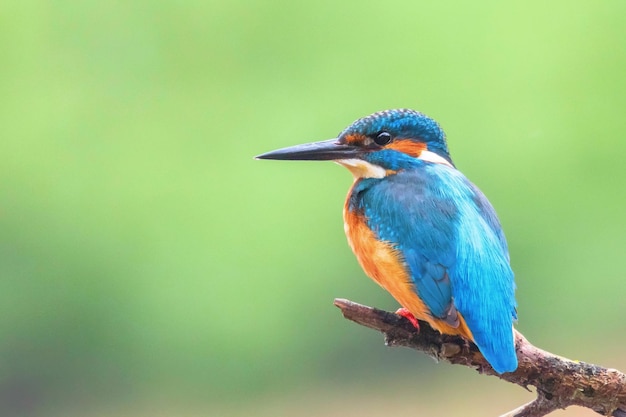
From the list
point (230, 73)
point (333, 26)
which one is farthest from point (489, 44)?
point (230, 73)

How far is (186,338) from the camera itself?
217 centimetres

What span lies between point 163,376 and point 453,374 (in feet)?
2.63

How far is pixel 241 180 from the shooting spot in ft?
7.13

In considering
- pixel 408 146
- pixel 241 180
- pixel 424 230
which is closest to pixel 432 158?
pixel 408 146

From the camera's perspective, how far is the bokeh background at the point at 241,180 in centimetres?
216

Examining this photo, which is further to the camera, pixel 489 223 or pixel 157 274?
pixel 157 274

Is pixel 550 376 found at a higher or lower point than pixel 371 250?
lower

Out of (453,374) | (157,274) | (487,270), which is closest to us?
(487,270)

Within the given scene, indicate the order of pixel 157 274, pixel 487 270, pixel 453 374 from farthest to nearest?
pixel 453 374, pixel 157 274, pixel 487 270

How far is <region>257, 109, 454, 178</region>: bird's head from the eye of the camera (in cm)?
122

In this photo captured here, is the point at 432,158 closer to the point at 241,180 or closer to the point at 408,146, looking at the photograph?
the point at 408,146

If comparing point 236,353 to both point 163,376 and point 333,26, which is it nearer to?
point 163,376

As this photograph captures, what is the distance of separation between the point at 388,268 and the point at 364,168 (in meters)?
0.17

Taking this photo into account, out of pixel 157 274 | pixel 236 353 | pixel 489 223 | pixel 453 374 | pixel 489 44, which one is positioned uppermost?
pixel 489 44
